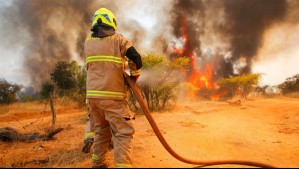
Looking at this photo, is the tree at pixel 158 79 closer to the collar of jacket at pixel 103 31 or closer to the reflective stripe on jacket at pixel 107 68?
the collar of jacket at pixel 103 31

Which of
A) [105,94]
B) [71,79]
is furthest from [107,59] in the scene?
[71,79]

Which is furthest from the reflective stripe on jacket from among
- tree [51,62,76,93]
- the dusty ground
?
tree [51,62,76,93]

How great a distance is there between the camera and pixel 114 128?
12.4 ft

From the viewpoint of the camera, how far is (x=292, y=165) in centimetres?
445

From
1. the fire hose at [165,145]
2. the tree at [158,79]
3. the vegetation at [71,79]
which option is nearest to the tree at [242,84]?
the tree at [158,79]

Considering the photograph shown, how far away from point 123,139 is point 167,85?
11.2 metres

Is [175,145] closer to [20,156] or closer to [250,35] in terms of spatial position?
[20,156]

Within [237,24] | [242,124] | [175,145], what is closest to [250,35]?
[237,24]

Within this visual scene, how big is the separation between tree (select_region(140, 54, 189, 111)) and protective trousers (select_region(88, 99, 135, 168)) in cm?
1037

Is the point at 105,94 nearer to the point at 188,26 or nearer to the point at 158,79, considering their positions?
the point at 158,79

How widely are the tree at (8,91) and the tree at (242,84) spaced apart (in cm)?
2025

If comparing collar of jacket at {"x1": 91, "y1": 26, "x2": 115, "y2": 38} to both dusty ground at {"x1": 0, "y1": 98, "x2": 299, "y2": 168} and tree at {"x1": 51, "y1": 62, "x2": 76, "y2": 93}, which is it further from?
tree at {"x1": 51, "y1": 62, "x2": 76, "y2": 93}

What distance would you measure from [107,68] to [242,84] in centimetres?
2421

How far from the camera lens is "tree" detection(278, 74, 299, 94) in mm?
26859
